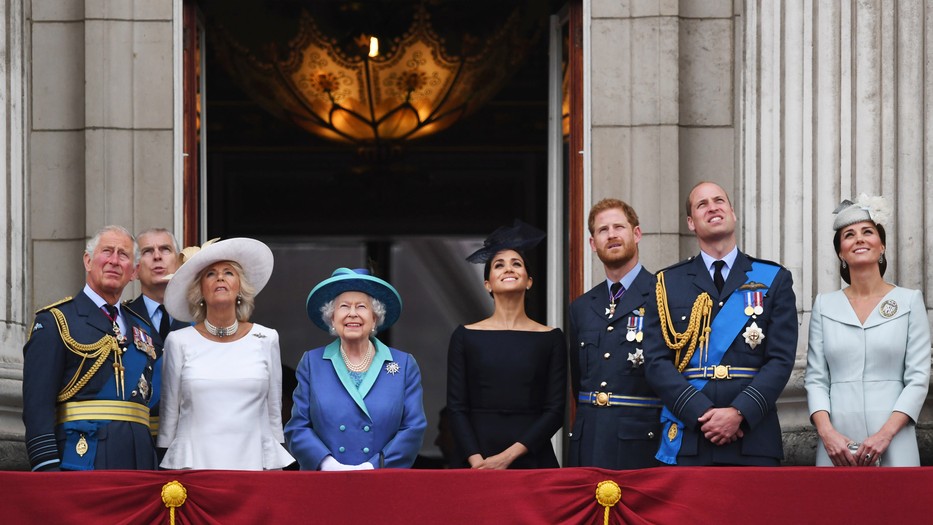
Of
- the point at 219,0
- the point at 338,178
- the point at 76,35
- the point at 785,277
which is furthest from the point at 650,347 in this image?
the point at 338,178

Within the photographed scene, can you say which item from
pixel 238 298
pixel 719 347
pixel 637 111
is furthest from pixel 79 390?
pixel 637 111

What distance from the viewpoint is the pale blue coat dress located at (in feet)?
23.1

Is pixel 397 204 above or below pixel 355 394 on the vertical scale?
above

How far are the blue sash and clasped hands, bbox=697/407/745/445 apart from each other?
0.15 metres

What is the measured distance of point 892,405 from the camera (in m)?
7.04

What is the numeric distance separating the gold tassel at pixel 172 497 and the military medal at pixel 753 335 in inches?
92.8

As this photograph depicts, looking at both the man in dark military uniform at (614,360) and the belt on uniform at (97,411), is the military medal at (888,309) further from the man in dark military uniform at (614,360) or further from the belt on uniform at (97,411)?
the belt on uniform at (97,411)

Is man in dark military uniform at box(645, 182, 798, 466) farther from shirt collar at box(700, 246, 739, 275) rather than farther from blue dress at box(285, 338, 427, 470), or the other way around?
blue dress at box(285, 338, 427, 470)

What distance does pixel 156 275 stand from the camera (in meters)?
7.85

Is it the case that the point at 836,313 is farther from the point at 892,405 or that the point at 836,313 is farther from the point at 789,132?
the point at 789,132

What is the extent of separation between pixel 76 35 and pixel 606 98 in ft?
9.66

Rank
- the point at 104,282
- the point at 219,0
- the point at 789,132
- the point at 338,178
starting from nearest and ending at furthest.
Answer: the point at 104,282, the point at 789,132, the point at 219,0, the point at 338,178

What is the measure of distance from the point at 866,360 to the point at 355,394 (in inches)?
84.5

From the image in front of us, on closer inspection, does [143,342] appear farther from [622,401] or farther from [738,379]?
[738,379]
